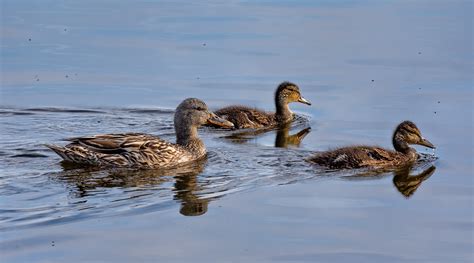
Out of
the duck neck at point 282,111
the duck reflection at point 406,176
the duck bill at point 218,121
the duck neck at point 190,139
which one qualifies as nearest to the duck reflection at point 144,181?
the duck neck at point 190,139

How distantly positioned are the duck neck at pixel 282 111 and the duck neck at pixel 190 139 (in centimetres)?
208

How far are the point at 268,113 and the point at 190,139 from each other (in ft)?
7.25

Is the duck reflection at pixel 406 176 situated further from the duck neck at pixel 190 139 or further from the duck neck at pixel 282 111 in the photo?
the duck neck at pixel 282 111

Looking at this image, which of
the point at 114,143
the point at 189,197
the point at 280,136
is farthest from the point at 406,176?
the point at 114,143

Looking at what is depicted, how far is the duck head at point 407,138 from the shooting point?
13.4 meters

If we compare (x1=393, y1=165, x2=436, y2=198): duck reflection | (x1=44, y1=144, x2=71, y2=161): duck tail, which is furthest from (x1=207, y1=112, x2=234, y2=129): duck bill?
(x1=393, y1=165, x2=436, y2=198): duck reflection

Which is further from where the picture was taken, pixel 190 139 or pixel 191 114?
pixel 191 114

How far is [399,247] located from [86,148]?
14.1 ft

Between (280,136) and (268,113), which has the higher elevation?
(268,113)

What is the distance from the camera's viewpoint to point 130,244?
31.4 ft

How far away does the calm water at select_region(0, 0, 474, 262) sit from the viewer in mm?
9891

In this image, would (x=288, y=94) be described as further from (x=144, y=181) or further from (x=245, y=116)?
(x=144, y=181)

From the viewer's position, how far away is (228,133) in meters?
14.8

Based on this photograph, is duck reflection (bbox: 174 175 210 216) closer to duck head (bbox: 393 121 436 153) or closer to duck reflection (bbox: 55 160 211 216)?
duck reflection (bbox: 55 160 211 216)
